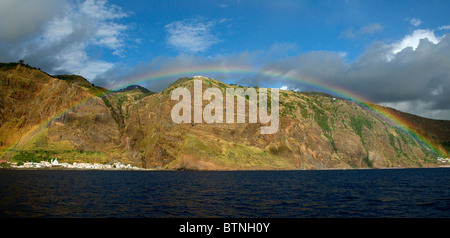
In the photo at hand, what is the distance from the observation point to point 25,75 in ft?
633

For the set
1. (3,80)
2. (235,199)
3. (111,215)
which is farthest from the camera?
(3,80)

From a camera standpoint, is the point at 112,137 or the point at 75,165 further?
the point at 112,137

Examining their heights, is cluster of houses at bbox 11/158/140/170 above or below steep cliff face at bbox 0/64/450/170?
below

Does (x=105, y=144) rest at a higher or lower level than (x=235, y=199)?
higher

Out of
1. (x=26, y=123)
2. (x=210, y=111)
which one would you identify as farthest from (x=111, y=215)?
(x=26, y=123)

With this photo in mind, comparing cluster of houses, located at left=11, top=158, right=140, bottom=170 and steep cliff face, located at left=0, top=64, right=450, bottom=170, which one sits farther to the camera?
steep cliff face, located at left=0, top=64, right=450, bottom=170

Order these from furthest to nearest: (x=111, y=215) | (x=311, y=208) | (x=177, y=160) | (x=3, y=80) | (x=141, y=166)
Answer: (x=3, y=80) → (x=141, y=166) → (x=177, y=160) → (x=311, y=208) → (x=111, y=215)

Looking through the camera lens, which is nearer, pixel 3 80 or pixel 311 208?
pixel 311 208

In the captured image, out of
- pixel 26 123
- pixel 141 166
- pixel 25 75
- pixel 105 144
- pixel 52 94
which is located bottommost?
pixel 141 166

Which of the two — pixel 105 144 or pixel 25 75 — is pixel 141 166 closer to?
pixel 105 144

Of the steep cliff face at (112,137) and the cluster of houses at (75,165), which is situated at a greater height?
the steep cliff face at (112,137)

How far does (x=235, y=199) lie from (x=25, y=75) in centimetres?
20388

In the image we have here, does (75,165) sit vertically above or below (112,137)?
below

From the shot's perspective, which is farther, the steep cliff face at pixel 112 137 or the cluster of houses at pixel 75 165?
the steep cliff face at pixel 112 137
